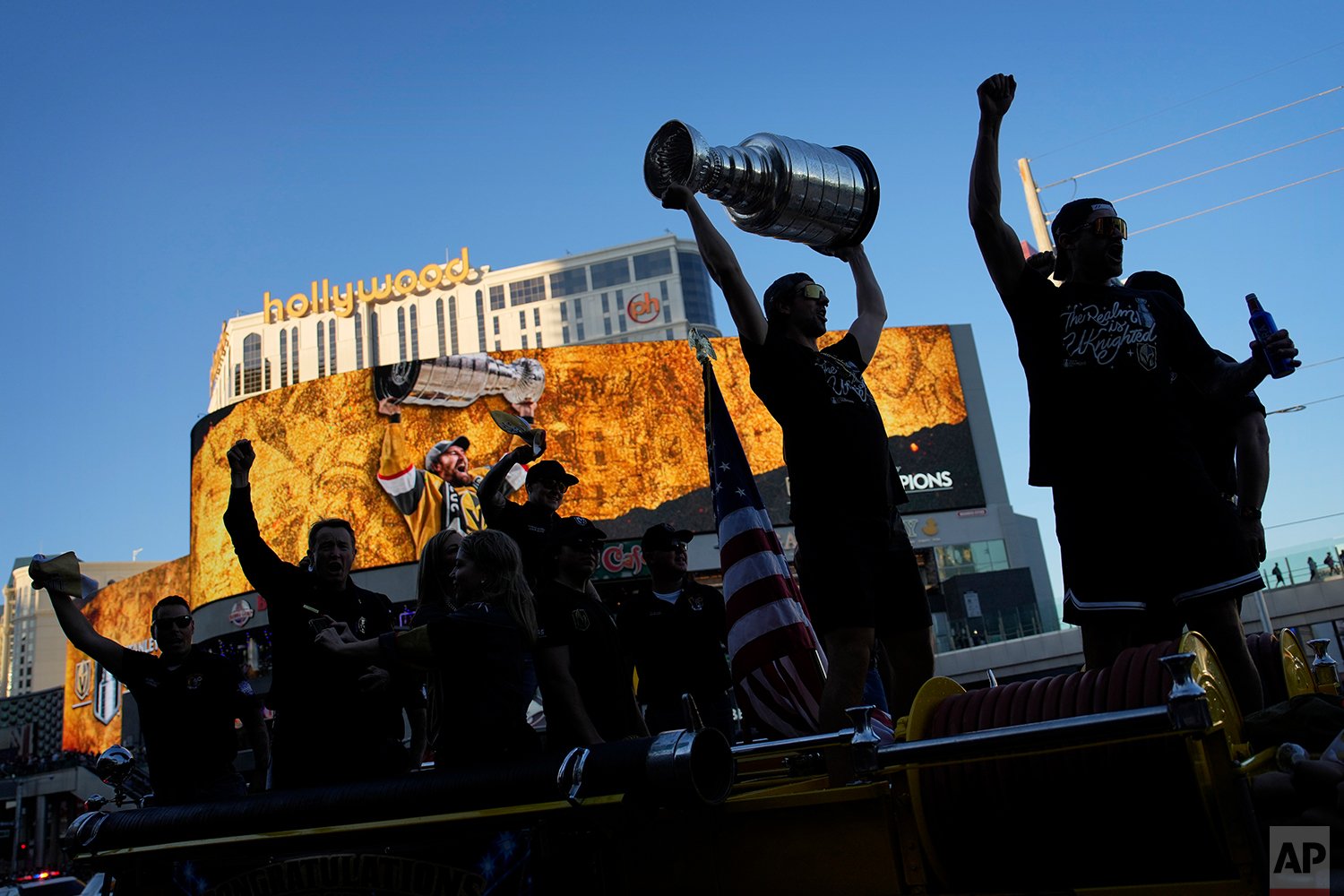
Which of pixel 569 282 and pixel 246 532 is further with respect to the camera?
pixel 569 282

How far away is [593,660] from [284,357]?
289 ft

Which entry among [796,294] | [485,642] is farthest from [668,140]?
[485,642]

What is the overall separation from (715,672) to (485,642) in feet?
8.09

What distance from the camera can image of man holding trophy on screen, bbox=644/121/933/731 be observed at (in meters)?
3.00

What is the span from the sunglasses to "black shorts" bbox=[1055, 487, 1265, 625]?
0.81 m

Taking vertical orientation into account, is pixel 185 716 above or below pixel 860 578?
below

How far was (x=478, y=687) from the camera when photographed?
2.99 m

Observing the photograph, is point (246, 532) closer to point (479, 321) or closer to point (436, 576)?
point (436, 576)

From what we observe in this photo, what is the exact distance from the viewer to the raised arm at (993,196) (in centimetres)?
301

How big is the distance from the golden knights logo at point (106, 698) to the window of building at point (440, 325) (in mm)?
40568

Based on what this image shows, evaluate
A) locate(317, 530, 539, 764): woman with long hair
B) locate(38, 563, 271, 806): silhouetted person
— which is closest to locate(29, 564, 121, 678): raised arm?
locate(38, 563, 271, 806): silhouetted person

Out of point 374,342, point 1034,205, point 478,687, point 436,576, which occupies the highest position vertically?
point 374,342

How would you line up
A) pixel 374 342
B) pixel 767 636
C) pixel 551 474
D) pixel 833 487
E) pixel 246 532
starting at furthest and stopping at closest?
1. pixel 374 342
2. pixel 551 474
3. pixel 246 532
4. pixel 767 636
5. pixel 833 487

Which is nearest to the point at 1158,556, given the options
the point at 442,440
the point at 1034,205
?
the point at 1034,205
